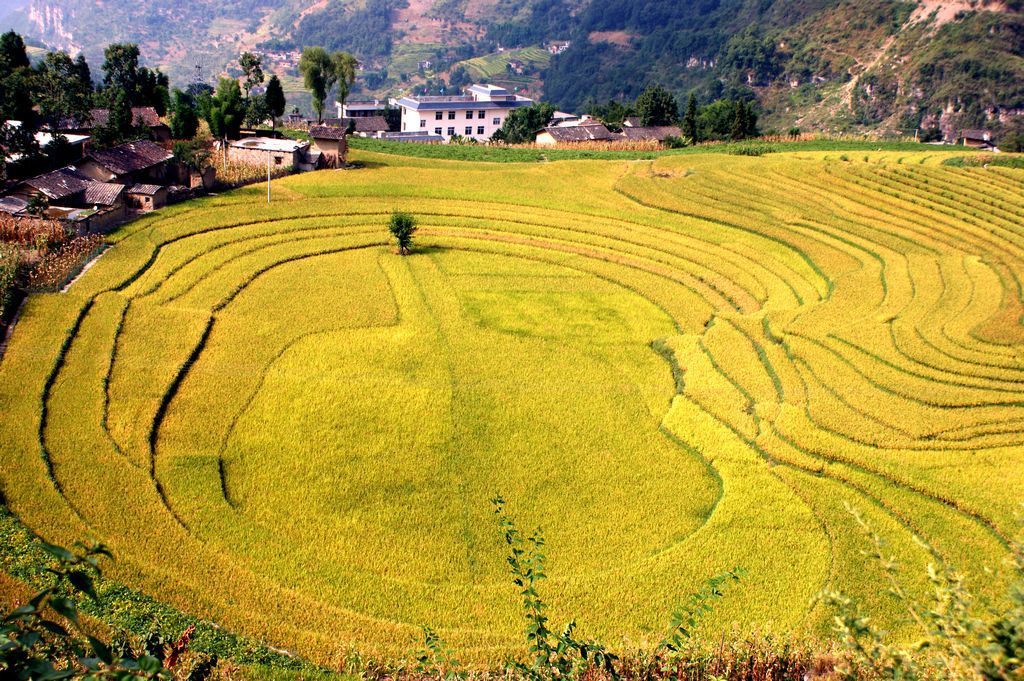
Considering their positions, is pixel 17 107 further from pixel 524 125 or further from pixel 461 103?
pixel 461 103

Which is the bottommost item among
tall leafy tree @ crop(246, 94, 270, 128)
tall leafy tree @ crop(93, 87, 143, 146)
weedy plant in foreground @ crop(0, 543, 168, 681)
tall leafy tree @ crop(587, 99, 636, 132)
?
weedy plant in foreground @ crop(0, 543, 168, 681)

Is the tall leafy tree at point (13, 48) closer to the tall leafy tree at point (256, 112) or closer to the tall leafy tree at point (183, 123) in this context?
the tall leafy tree at point (183, 123)

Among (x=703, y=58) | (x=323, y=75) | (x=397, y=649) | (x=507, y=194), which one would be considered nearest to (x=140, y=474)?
(x=397, y=649)

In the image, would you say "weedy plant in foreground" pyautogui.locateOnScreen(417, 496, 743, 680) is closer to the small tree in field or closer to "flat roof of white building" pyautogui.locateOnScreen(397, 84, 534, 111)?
the small tree in field

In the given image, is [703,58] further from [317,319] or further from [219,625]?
[219,625]

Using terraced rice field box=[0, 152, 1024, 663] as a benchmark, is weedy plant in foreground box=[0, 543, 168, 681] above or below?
above

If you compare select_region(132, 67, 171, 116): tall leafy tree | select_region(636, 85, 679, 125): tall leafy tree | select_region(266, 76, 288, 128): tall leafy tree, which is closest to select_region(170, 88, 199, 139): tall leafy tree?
select_region(266, 76, 288, 128): tall leafy tree
